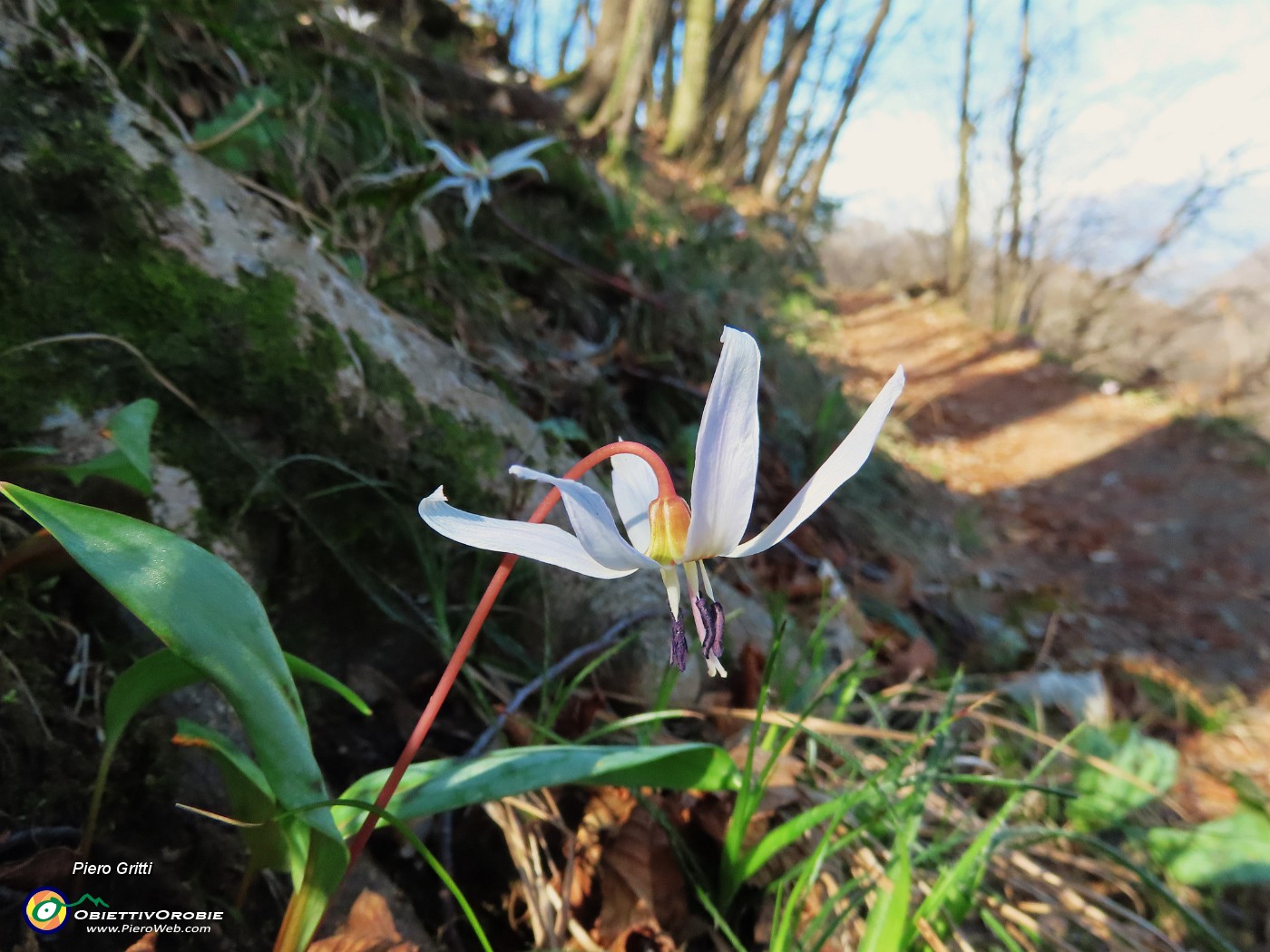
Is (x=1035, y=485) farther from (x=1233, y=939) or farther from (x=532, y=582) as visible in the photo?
(x=532, y=582)

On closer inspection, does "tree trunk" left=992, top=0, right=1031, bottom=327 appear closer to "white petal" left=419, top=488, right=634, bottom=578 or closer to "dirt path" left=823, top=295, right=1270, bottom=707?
"dirt path" left=823, top=295, right=1270, bottom=707

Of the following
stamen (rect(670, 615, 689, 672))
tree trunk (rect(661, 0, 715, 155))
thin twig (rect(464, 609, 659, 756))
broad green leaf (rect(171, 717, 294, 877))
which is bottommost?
thin twig (rect(464, 609, 659, 756))

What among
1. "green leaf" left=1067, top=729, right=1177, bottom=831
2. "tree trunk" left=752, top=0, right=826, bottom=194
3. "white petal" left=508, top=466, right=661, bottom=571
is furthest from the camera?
"tree trunk" left=752, top=0, right=826, bottom=194

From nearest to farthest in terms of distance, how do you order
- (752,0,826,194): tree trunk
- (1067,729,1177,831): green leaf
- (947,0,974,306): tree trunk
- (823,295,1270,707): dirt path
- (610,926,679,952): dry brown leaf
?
1. (610,926,679,952): dry brown leaf
2. (1067,729,1177,831): green leaf
3. (823,295,1270,707): dirt path
4. (752,0,826,194): tree trunk
5. (947,0,974,306): tree trunk

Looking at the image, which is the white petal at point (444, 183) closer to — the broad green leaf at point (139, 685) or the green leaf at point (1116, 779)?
the broad green leaf at point (139, 685)

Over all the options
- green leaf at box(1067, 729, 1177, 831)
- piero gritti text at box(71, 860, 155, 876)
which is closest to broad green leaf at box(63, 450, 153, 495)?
piero gritti text at box(71, 860, 155, 876)

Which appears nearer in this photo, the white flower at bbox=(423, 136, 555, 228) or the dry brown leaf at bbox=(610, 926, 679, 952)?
the dry brown leaf at bbox=(610, 926, 679, 952)

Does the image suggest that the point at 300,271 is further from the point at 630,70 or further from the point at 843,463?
the point at 630,70

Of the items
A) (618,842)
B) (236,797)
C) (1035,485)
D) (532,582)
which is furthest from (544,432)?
(1035,485)
